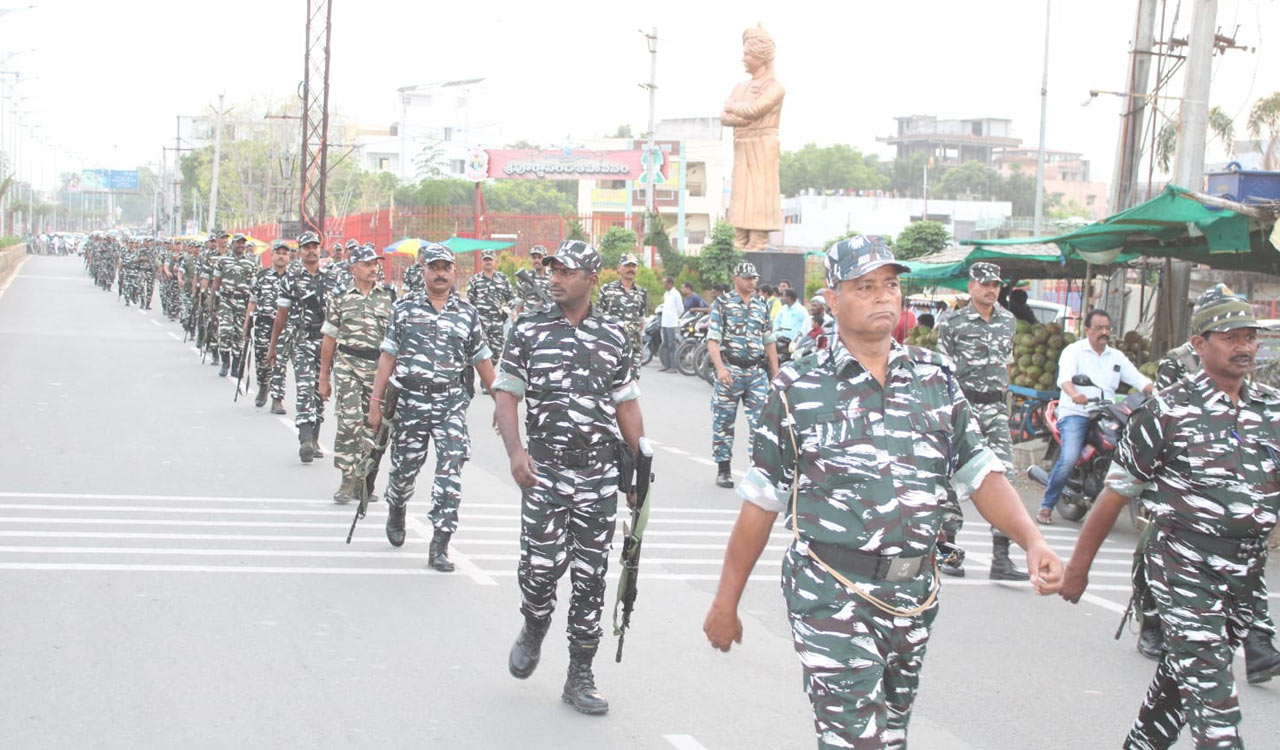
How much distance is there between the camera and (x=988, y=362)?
8953mm

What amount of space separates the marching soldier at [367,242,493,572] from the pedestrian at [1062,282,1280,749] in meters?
4.42

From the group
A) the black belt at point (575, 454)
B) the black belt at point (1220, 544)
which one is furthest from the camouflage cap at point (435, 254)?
the black belt at point (1220, 544)

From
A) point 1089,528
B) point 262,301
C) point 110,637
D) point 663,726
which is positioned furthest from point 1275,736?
point 262,301

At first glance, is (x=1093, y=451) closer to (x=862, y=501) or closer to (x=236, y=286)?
(x=862, y=501)

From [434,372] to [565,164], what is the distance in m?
45.7

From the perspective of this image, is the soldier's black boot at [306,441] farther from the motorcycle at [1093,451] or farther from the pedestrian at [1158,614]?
the pedestrian at [1158,614]

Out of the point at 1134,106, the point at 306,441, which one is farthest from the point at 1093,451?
the point at 1134,106

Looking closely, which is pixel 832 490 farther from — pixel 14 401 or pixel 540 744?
pixel 14 401

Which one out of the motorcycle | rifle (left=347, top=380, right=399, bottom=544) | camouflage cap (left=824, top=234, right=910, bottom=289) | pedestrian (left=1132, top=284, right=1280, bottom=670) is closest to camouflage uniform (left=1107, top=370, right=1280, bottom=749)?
pedestrian (left=1132, top=284, right=1280, bottom=670)

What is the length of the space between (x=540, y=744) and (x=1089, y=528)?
2.26m

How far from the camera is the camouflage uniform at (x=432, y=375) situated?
8555mm

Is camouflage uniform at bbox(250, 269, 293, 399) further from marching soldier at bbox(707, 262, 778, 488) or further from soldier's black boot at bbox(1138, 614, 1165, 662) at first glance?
soldier's black boot at bbox(1138, 614, 1165, 662)

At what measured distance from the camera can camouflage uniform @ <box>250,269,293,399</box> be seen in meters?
16.1

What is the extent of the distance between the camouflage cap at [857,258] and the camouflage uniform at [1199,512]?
1575 mm
